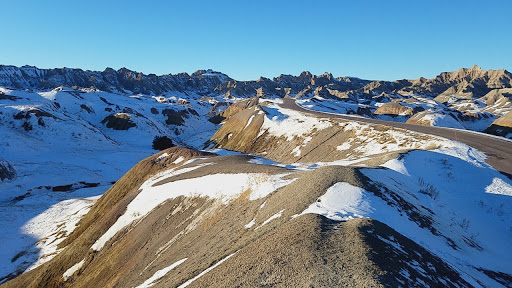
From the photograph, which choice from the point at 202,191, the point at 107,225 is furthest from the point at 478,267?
the point at 107,225

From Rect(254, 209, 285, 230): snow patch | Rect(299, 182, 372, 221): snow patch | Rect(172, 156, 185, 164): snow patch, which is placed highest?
Rect(299, 182, 372, 221): snow patch

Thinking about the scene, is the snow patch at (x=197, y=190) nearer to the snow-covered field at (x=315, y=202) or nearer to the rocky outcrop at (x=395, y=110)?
the snow-covered field at (x=315, y=202)

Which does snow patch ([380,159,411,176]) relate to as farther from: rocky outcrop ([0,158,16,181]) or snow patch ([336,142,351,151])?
rocky outcrop ([0,158,16,181])

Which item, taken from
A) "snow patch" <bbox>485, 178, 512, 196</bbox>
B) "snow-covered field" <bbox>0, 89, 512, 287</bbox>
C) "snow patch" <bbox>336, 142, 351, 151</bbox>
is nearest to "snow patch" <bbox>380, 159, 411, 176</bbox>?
"snow-covered field" <bbox>0, 89, 512, 287</bbox>

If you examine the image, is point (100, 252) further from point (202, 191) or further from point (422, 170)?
point (422, 170)

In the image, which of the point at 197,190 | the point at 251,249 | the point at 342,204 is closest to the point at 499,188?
the point at 342,204

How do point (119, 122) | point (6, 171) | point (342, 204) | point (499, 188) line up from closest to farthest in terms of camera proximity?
point (342, 204), point (499, 188), point (6, 171), point (119, 122)

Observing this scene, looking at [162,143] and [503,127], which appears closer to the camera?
[503,127]

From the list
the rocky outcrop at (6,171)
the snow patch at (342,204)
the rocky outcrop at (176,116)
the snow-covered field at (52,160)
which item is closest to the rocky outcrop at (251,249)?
the snow patch at (342,204)

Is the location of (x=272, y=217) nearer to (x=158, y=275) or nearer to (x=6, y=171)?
(x=158, y=275)

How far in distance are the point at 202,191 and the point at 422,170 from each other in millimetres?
14824

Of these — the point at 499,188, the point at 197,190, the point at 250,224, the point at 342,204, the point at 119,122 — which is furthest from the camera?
the point at 119,122

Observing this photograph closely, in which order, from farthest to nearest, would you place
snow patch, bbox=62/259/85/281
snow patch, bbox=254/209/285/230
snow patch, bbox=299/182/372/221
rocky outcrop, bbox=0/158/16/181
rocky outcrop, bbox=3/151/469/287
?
rocky outcrop, bbox=0/158/16/181 → snow patch, bbox=62/259/85/281 → snow patch, bbox=254/209/285/230 → snow patch, bbox=299/182/372/221 → rocky outcrop, bbox=3/151/469/287

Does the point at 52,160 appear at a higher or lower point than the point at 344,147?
lower
